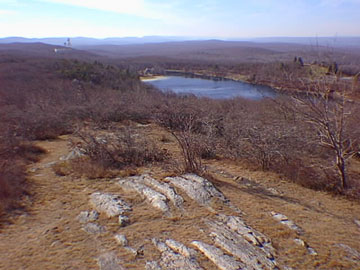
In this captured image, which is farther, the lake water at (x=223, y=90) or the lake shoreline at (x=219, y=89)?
the lake shoreline at (x=219, y=89)

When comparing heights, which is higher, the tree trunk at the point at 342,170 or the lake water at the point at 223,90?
the tree trunk at the point at 342,170

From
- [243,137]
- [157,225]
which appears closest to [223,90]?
[243,137]

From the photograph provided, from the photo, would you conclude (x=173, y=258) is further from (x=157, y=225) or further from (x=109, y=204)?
(x=109, y=204)

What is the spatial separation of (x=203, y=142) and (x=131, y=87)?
21.6 metres

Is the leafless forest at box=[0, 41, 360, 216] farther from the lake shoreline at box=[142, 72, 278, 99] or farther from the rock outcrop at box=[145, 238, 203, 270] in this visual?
the lake shoreline at box=[142, 72, 278, 99]

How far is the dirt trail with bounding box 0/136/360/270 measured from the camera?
165 inches

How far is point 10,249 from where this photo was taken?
4379 millimetres

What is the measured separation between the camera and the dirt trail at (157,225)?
4.19 m

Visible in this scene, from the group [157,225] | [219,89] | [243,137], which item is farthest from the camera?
[219,89]

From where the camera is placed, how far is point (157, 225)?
4.91 meters

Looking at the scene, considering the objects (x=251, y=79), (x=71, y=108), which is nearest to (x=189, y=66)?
(x=251, y=79)

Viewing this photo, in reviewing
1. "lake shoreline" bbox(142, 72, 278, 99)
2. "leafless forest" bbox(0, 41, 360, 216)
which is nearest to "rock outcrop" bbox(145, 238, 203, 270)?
"leafless forest" bbox(0, 41, 360, 216)

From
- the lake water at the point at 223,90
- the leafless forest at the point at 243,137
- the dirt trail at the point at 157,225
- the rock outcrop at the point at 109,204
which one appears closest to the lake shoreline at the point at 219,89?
the lake water at the point at 223,90

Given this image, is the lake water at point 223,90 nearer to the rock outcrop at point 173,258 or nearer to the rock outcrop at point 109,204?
the rock outcrop at point 109,204
